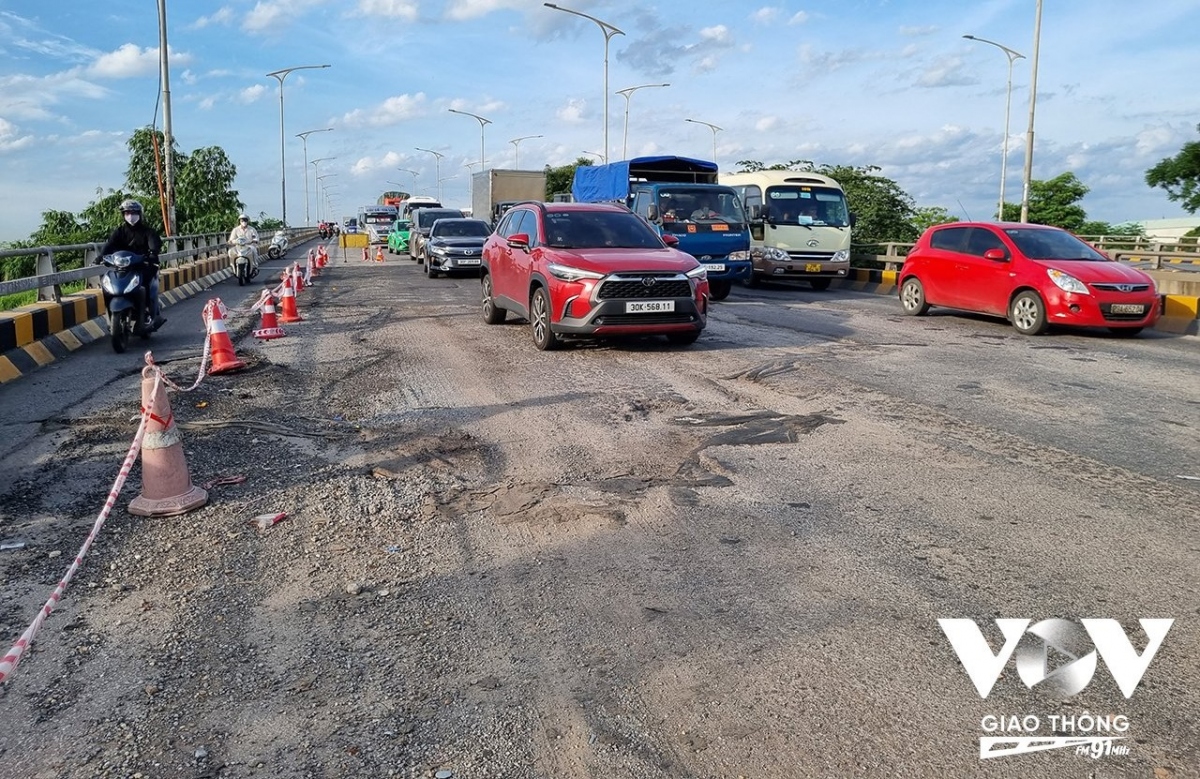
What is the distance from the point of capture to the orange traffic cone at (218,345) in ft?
30.8

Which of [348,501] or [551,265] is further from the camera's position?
[551,265]

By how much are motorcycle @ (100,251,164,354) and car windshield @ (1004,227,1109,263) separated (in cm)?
1188

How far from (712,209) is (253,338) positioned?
10596 mm

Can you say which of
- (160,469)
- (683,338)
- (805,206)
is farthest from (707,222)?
(160,469)

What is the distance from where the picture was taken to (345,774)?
2.74 m

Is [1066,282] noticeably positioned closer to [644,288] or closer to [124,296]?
Result: [644,288]

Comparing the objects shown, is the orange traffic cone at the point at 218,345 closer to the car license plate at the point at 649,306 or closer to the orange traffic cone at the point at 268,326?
the orange traffic cone at the point at 268,326

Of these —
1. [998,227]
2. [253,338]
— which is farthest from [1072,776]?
[998,227]

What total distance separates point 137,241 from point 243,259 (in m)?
12.0

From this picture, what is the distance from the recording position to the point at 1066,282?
1288 cm

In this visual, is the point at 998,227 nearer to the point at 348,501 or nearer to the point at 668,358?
the point at 668,358

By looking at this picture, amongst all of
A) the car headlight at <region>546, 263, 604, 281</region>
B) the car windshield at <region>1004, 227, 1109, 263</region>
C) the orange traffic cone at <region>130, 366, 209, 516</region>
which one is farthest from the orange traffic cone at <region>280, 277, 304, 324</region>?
the car windshield at <region>1004, 227, 1109, 263</region>

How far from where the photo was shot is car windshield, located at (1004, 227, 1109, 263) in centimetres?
1375

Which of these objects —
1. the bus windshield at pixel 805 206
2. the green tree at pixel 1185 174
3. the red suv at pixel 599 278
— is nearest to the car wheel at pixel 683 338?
the red suv at pixel 599 278
